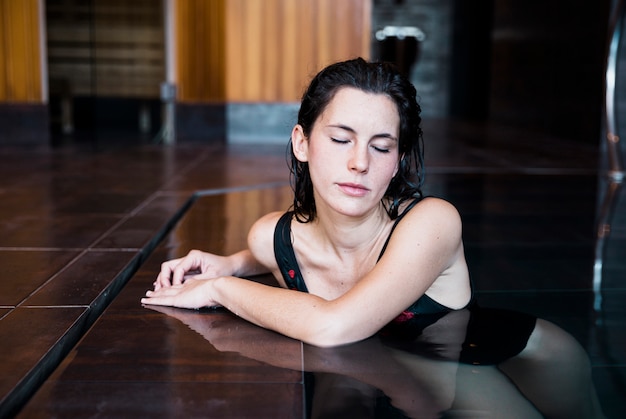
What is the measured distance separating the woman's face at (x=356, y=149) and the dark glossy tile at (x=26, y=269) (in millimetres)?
1046

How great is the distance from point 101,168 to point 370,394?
4.37 m

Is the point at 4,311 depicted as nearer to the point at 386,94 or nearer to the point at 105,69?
the point at 386,94

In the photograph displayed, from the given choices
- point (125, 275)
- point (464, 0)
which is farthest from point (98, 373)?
point (464, 0)

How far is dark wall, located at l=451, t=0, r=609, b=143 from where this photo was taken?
8484mm

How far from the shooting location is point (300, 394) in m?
1.59

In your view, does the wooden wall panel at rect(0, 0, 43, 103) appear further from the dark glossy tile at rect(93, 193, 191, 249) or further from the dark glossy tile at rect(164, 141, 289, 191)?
the dark glossy tile at rect(93, 193, 191, 249)

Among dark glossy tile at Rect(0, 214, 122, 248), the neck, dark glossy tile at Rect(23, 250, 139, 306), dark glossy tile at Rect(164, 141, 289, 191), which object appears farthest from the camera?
dark glossy tile at Rect(164, 141, 289, 191)

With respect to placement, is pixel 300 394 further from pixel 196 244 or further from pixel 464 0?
pixel 464 0

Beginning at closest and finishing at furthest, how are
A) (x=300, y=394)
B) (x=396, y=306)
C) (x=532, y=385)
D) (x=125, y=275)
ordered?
(x=300, y=394), (x=532, y=385), (x=396, y=306), (x=125, y=275)

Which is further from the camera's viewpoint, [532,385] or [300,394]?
[532,385]

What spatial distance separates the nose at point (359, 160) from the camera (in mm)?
1812

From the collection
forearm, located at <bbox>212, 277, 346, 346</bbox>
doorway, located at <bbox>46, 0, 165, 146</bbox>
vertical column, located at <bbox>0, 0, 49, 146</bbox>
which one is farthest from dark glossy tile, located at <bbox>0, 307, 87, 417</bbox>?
doorway, located at <bbox>46, 0, 165, 146</bbox>

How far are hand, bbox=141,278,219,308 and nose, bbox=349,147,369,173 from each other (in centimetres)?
59

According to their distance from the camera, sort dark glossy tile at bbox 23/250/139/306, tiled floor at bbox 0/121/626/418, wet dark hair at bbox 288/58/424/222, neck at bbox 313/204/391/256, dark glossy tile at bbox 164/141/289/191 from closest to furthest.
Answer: tiled floor at bbox 0/121/626/418 < wet dark hair at bbox 288/58/424/222 < neck at bbox 313/204/391/256 < dark glossy tile at bbox 23/250/139/306 < dark glossy tile at bbox 164/141/289/191
